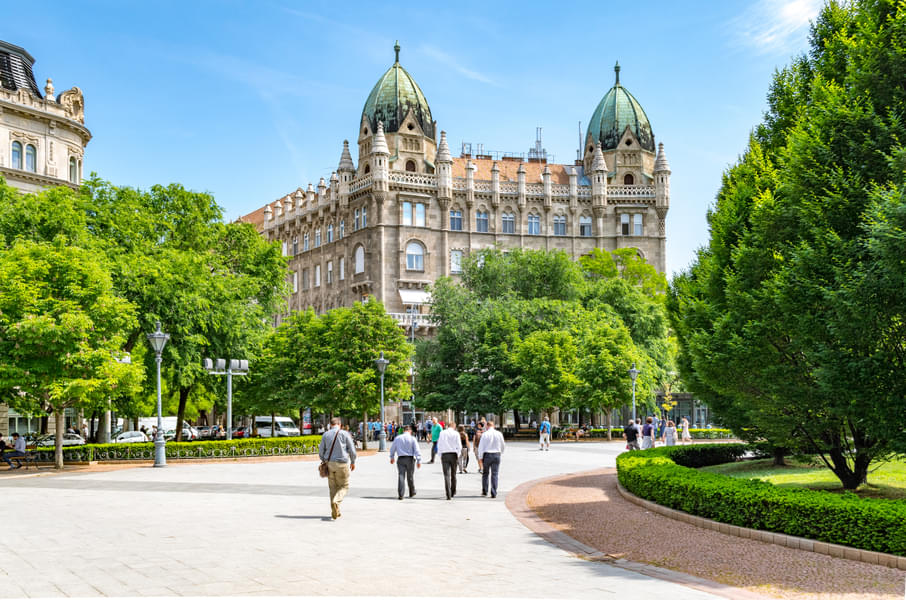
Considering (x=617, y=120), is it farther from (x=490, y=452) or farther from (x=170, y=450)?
(x=490, y=452)

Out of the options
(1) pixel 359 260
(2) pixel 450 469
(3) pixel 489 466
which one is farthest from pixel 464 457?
(1) pixel 359 260

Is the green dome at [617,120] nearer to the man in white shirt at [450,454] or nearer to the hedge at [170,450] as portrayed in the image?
the hedge at [170,450]

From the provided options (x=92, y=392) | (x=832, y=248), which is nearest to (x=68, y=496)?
(x=92, y=392)

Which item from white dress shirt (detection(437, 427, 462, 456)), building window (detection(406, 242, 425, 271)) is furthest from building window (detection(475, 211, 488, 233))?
white dress shirt (detection(437, 427, 462, 456))

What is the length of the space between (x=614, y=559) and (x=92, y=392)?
78.0 feet

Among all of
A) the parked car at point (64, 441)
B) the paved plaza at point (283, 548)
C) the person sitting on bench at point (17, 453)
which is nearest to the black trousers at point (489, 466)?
the paved plaza at point (283, 548)

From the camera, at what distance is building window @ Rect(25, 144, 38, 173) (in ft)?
185

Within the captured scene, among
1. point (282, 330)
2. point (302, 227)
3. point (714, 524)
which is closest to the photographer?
point (714, 524)

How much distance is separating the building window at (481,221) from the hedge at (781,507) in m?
67.3

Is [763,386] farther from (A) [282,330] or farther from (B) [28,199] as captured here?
(A) [282,330]

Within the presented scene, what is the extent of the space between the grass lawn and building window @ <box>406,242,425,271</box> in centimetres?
5742

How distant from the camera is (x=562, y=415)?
75.9 meters

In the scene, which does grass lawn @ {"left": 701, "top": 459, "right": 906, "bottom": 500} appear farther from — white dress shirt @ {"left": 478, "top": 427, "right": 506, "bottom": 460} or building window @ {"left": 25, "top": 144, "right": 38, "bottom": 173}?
building window @ {"left": 25, "top": 144, "right": 38, "bottom": 173}

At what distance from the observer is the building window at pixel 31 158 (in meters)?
56.4
